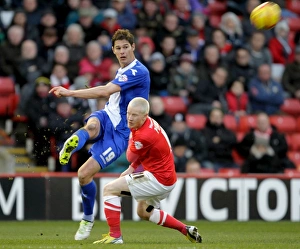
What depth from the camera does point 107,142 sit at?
10438mm

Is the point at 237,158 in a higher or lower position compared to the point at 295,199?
higher

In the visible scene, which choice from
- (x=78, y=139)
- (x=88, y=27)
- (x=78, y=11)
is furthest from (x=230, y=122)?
(x=78, y=139)

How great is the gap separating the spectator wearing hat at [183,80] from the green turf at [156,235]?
3.51 meters

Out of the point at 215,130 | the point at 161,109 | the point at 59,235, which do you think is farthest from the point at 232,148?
the point at 59,235

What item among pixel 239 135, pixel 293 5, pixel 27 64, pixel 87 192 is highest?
pixel 293 5

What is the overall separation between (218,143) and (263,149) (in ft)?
2.79

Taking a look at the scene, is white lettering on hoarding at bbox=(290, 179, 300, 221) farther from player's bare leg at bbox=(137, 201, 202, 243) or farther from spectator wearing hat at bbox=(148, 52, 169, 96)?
player's bare leg at bbox=(137, 201, 202, 243)

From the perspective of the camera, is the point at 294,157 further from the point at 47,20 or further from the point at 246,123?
the point at 47,20

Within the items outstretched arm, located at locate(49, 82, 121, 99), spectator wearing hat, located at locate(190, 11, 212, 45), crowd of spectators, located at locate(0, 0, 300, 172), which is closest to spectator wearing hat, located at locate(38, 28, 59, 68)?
crowd of spectators, located at locate(0, 0, 300, 172)

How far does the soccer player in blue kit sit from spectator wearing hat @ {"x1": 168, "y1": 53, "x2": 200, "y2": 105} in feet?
22.0

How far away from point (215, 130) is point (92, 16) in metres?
3.40

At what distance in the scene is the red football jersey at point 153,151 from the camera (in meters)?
9.41

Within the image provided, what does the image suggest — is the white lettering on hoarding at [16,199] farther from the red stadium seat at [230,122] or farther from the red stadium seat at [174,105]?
the red stadium seat at [230,122]

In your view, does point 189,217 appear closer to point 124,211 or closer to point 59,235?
point 124,211
